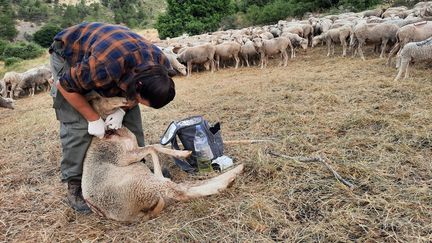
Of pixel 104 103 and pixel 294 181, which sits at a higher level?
pixel 104 103

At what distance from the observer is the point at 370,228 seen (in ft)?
7.62

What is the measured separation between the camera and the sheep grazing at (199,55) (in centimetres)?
1180

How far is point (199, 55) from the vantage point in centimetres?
1184

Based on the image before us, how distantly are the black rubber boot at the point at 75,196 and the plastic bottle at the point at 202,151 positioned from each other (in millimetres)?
1071

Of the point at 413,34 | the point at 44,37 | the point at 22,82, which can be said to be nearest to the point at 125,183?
the point at 413,34

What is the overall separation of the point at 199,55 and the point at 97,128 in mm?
Result: 9373

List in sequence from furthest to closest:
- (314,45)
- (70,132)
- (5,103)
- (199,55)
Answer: (314,45) < (199,55) < (5,103) < (70,132)

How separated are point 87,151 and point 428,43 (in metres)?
6.22

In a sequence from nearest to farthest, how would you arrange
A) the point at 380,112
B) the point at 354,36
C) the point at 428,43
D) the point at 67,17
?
the point at 380,112 < the point at 428,43 < the point at 354,36 < the point at 67,17

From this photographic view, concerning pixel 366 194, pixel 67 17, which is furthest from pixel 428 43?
pixel 67 17

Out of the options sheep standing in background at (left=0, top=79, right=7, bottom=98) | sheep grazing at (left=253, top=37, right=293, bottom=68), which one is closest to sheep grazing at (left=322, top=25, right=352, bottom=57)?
sheep grazing at (left=253, top=37, right=293, bottom=68)

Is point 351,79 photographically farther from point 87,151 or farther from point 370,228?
point 87,151

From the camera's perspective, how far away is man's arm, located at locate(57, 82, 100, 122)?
254 cm

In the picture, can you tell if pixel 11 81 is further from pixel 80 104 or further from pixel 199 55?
pixel 80 104
